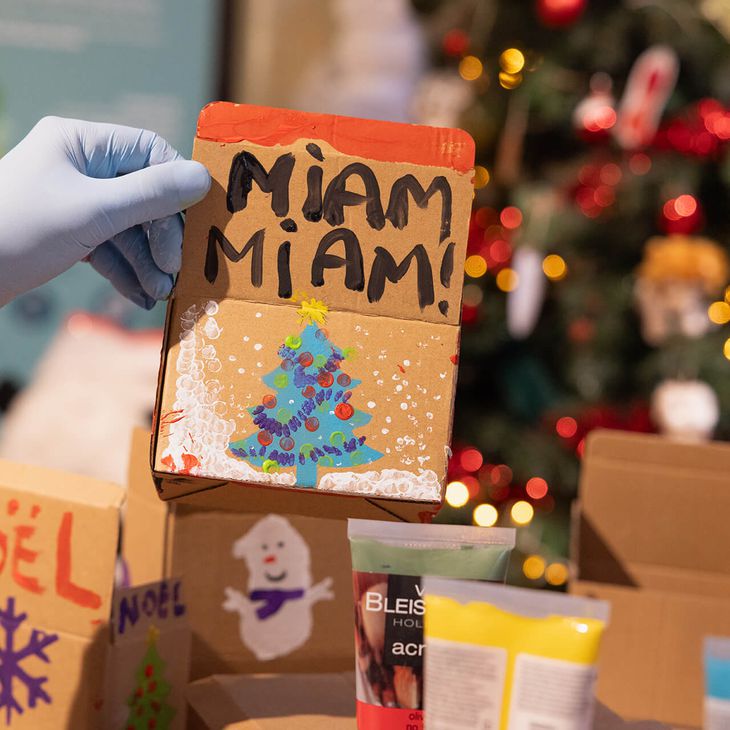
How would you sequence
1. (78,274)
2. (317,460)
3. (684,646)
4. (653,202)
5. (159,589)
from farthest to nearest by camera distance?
1. (78,274)
2. (653,202)
3. (684,646)
4. (159,589)
5. (317,460)

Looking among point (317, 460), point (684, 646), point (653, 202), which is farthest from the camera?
point (653, 202)

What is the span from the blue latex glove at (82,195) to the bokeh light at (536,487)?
1.15 metres

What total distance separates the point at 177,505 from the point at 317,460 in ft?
0.76

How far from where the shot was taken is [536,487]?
180cm

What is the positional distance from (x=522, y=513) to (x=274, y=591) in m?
0.95

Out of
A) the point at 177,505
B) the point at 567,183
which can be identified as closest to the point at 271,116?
the point at 177,505

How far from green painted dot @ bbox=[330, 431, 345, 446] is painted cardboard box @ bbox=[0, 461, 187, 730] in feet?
0.63

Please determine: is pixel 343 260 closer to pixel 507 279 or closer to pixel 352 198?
pixel 352 198

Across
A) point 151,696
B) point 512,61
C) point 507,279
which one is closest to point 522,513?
point 507,279

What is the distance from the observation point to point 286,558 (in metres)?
0.91

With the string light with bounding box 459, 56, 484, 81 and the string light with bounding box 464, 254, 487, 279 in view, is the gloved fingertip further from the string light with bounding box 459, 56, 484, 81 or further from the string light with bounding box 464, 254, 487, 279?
the string light with bounding box 459, 56, 484, 81

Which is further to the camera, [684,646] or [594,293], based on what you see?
[594,293]

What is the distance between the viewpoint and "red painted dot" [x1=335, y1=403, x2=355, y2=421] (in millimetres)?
699

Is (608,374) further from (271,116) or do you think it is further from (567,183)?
(271,116)
